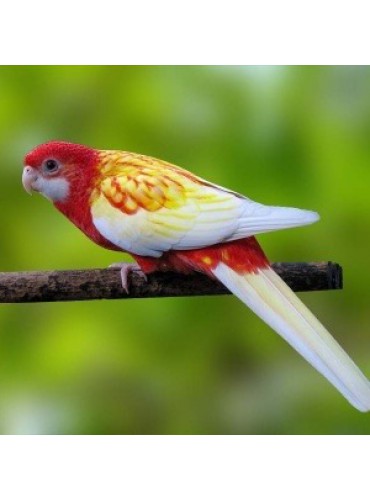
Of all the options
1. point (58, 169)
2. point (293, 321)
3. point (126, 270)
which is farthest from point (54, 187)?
point (293, 321)

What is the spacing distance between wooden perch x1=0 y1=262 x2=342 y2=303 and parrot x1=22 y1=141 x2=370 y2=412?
3 centimetres

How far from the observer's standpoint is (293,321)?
2.04 m

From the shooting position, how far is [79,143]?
2346 mm

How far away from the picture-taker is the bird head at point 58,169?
2.22 meters

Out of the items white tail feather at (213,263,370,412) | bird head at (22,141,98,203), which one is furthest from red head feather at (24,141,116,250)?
white tail feather at (213,263,370,412)

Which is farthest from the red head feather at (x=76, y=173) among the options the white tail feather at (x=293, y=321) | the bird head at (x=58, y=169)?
the white tail feather at (x=293, y=321)

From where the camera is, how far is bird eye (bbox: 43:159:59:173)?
7.35 ft

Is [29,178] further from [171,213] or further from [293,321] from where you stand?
[293,321]

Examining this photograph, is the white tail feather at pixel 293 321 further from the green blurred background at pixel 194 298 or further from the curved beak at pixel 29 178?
the curved beak at pixel 29 178

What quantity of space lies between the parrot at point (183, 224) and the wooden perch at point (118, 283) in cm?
3

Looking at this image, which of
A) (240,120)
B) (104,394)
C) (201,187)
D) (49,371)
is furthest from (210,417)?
(240,120)

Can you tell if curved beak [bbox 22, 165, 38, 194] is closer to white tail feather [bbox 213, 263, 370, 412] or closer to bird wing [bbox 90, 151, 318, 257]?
bird wing [bbox 90, 151, 318, 257]

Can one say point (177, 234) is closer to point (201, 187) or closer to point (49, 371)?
point (201, 187)

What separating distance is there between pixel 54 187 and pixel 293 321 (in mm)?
652
